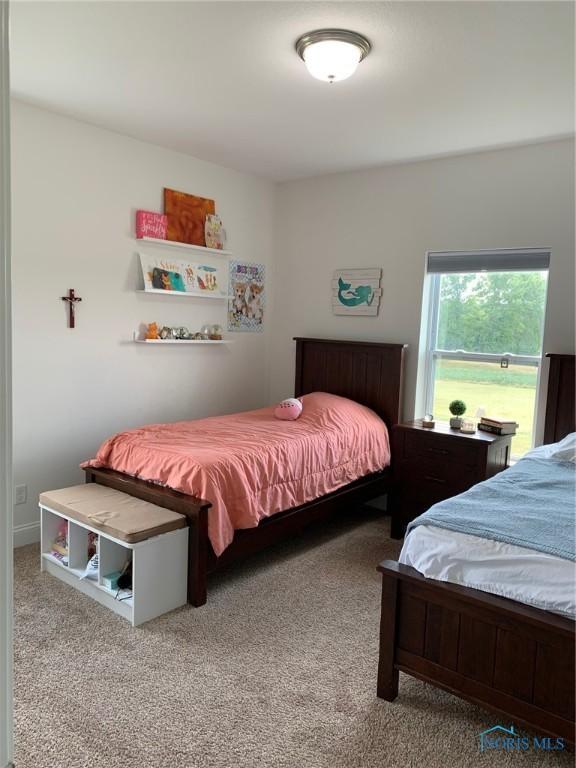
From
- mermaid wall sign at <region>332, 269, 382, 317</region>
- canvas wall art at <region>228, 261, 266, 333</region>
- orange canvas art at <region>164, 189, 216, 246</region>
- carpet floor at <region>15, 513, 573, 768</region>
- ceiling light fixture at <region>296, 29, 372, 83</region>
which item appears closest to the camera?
carpet floor at <region>15, 513, 573, 768</region>

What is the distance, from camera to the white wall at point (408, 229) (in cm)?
342

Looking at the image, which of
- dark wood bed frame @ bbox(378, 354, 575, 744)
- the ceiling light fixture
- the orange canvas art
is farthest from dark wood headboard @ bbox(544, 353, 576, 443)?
the orange canvas art

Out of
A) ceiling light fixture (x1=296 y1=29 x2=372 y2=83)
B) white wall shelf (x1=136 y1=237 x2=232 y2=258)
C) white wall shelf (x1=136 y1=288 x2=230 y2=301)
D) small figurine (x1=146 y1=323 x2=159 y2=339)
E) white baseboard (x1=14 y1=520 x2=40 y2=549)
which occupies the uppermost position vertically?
ceiling light fixture (x1=296 y1=29 x2=372 y2=83)

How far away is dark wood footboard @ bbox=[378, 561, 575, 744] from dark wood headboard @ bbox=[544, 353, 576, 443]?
6.01 feet

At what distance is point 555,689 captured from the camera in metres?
1.68

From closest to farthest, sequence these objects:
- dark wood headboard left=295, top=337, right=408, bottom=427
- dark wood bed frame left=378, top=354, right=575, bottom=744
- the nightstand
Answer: dark wood bed frame left=378, top=354, right=575, bottom=744 → the nightstand → dark wood headboard left=295, top=337, right=408, bottom=427

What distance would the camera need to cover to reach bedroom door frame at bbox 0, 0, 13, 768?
2.63ft

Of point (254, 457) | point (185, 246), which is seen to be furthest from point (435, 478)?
point (185, 246)

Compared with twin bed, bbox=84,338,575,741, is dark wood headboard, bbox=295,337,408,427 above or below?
above

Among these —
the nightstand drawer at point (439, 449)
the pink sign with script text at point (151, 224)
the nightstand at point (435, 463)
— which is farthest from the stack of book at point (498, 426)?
the pink sign with script text at point (151, 224)

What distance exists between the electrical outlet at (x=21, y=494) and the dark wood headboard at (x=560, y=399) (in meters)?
3.12

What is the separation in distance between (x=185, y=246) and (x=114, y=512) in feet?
6.78

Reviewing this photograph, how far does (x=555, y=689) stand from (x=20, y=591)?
2.36m

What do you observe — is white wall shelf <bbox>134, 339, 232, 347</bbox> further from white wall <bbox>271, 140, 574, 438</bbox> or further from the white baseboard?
the white baseboard
